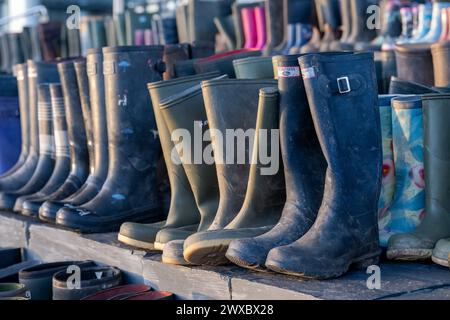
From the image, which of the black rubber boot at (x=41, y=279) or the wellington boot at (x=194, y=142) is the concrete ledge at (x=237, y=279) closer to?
the black rubber boot at (x=41, y=279)

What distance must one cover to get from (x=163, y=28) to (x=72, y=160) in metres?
3.29

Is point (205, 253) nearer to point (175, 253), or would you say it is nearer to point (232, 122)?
point (175, 253)

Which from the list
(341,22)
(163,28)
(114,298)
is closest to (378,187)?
(114,298)

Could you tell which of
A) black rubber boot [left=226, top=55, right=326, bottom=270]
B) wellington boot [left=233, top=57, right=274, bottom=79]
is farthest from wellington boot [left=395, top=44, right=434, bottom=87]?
black rubber boot [left=226, top=55, right=326, bottom=270]

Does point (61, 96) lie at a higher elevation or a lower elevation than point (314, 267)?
higher

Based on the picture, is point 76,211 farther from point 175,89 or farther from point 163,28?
point 163,28

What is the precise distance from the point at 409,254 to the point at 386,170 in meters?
A: 0.29

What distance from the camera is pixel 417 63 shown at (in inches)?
128

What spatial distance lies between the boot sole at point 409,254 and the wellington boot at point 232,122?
1.60 ft

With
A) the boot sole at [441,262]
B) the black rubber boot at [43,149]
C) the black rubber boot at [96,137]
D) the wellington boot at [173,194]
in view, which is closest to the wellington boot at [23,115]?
the black rubber boot at [43,149]

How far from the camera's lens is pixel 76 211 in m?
3.08

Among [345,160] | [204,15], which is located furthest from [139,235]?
[204,15]

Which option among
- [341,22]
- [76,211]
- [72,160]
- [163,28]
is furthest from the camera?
[163,28]

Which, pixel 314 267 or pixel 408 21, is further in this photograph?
pixel 408 21
